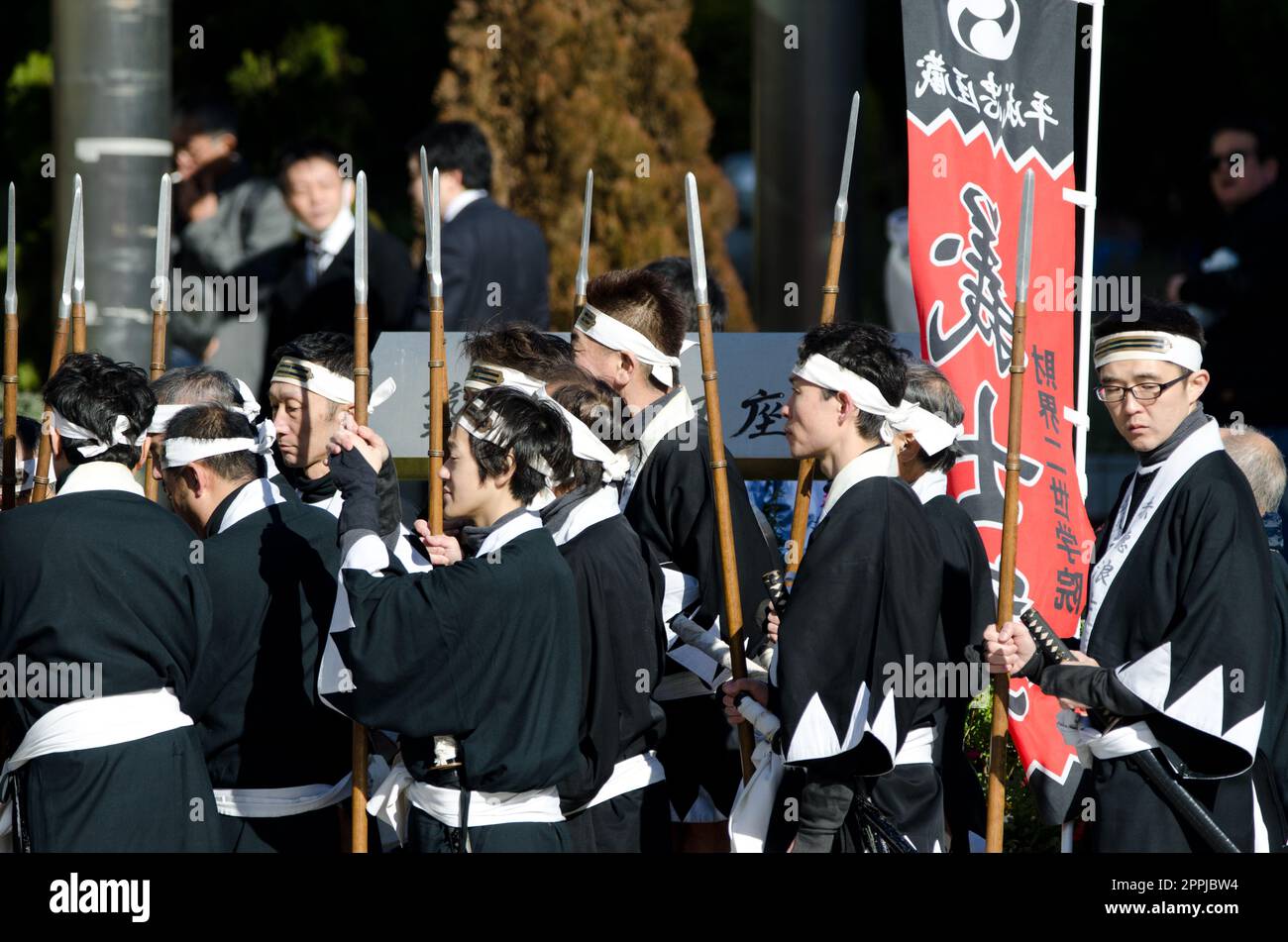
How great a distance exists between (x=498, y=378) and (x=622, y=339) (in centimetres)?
76

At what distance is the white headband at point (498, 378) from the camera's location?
4402mm

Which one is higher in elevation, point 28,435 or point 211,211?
point 211,211

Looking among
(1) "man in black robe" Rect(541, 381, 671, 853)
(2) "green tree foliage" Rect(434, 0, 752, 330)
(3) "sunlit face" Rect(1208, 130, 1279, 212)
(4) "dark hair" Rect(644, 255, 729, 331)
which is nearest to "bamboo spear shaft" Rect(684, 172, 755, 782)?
(1) "man in black robe" Rect(541, 381, 671, 853)

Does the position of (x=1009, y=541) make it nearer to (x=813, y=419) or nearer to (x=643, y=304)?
(x=813, y=419)

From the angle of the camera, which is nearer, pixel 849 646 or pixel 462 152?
pixel 849 646

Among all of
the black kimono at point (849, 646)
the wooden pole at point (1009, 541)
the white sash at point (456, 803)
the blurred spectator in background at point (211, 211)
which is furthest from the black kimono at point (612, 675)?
the blurred spectator in background at point (211, 211)

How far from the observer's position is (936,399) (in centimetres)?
477

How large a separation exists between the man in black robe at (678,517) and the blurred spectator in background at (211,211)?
375 cm

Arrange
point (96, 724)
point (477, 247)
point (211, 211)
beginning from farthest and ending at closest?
point (211, 211)
point (477, 247)
point (96, 724)

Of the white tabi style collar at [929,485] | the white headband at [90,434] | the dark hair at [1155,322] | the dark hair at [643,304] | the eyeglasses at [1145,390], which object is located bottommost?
the white tabi style collar at [929,485]

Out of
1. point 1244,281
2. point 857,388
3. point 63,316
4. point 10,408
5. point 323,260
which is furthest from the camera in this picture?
point 1244,281

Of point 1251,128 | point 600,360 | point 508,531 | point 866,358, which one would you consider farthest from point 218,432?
point 1251,128

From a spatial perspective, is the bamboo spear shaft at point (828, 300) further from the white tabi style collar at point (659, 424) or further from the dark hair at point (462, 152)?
the dark hair at point (462, 152)
